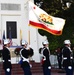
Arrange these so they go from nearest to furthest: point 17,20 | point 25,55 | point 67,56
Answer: point 25,55 → point 67,56 → point 17,20

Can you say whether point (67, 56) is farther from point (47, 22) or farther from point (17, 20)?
point (17, 20)

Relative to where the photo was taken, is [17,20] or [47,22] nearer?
[47,22]

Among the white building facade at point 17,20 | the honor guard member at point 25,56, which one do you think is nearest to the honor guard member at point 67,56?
the honor guard member at point 25,56

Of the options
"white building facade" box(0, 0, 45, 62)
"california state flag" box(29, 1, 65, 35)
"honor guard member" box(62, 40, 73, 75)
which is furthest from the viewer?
"white building facade" box(0, 0, 45, 62)

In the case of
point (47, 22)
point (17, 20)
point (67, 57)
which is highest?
point (47, 22)

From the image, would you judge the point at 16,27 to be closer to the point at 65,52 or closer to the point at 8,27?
the point at 8,27

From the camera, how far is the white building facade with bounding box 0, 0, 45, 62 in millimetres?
25156

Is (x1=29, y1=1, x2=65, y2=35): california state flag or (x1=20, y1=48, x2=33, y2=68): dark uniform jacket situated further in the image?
(x1=29, y1=1, x2=65, y2=35): california state flag

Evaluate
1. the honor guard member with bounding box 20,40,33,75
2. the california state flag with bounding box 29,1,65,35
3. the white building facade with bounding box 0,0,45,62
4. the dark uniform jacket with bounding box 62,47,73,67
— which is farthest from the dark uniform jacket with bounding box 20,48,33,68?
the white building facade with bounding box 0,0,45,62

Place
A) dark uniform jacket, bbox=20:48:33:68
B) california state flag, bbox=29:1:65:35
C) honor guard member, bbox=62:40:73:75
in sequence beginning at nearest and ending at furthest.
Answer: dark uniform jacket, bbox=20:48:33:68 < honor guard member, bbox=62:40:73:75 < california state flag, bbox=29:1:65:35

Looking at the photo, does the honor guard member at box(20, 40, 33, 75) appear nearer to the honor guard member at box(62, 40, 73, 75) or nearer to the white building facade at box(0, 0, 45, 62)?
the honor guard member at box(62, 40, 73, 75)

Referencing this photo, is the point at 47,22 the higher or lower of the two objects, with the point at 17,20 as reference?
higher

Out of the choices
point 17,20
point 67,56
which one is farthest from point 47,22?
point 17,20

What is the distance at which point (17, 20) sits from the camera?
83.9 ft
